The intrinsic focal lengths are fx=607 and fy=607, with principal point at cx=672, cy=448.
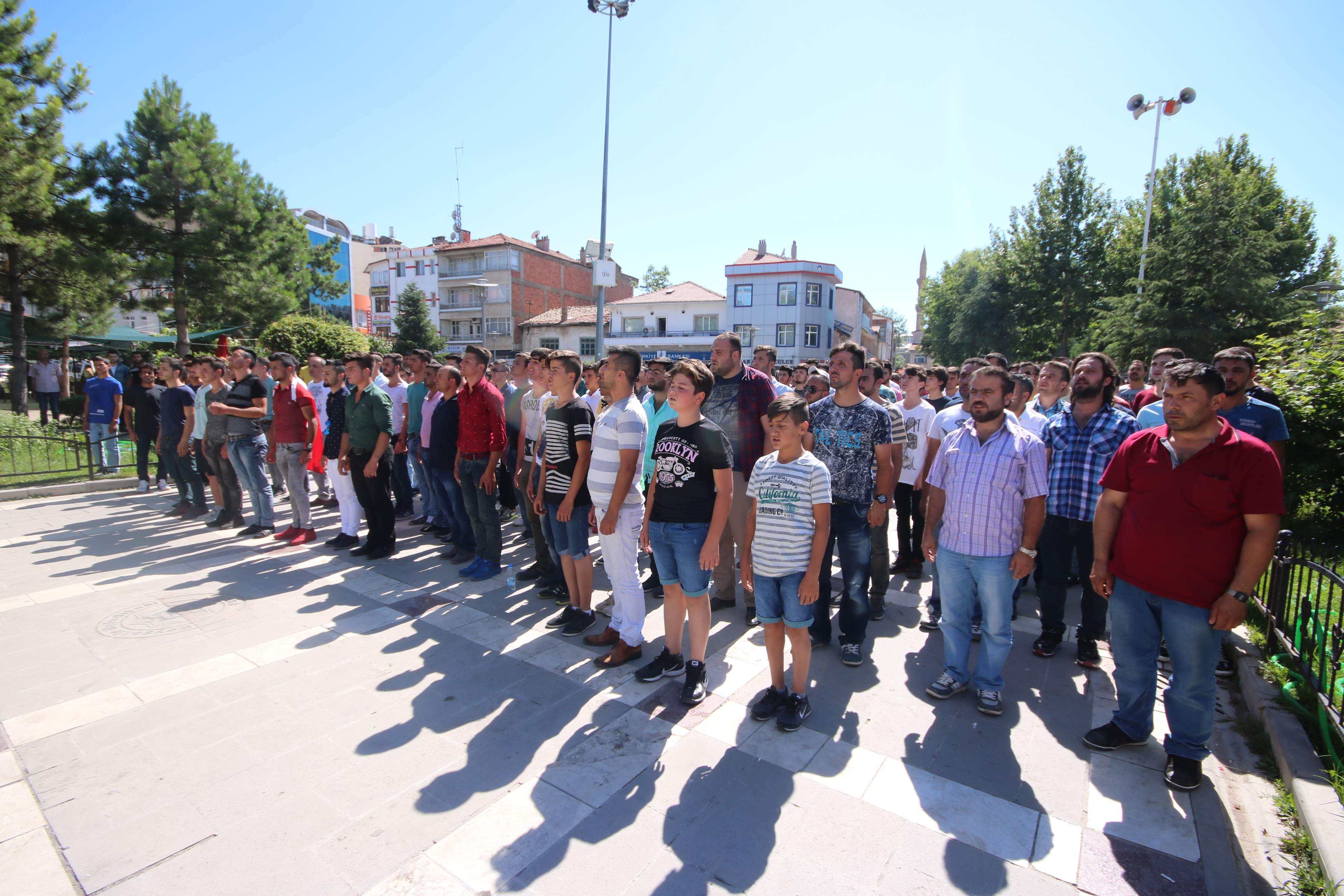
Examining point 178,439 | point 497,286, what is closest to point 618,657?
point 178,439

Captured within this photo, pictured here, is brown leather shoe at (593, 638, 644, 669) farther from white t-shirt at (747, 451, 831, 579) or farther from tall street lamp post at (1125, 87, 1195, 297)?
tall street lamp post at (1125, 87, 1195, 297)

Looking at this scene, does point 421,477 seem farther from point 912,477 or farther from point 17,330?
point 17,330

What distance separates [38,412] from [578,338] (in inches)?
1133

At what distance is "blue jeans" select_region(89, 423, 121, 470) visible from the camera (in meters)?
10.1

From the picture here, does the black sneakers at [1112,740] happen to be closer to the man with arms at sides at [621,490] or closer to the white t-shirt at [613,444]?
the man with arms at sides at [621,490]

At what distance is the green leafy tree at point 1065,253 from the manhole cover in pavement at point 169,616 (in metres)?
31.2

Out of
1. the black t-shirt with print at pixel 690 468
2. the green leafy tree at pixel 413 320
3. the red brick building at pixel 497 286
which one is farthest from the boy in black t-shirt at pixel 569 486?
the red brick building at pixel 497 286

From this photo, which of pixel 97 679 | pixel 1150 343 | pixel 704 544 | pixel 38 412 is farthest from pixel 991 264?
pixel 38 412

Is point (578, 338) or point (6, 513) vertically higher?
point (578, 338)

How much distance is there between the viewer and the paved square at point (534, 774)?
241cm

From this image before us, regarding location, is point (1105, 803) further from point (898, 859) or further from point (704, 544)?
point (704, 544)

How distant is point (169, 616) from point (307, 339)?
1658cm

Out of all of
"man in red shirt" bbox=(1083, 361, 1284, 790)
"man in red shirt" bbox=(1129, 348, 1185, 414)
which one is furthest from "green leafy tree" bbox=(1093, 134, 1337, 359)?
"man in red shirt" bbox=(1083, 361, 1284, 790)

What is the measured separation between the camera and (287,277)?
71.5 ft
